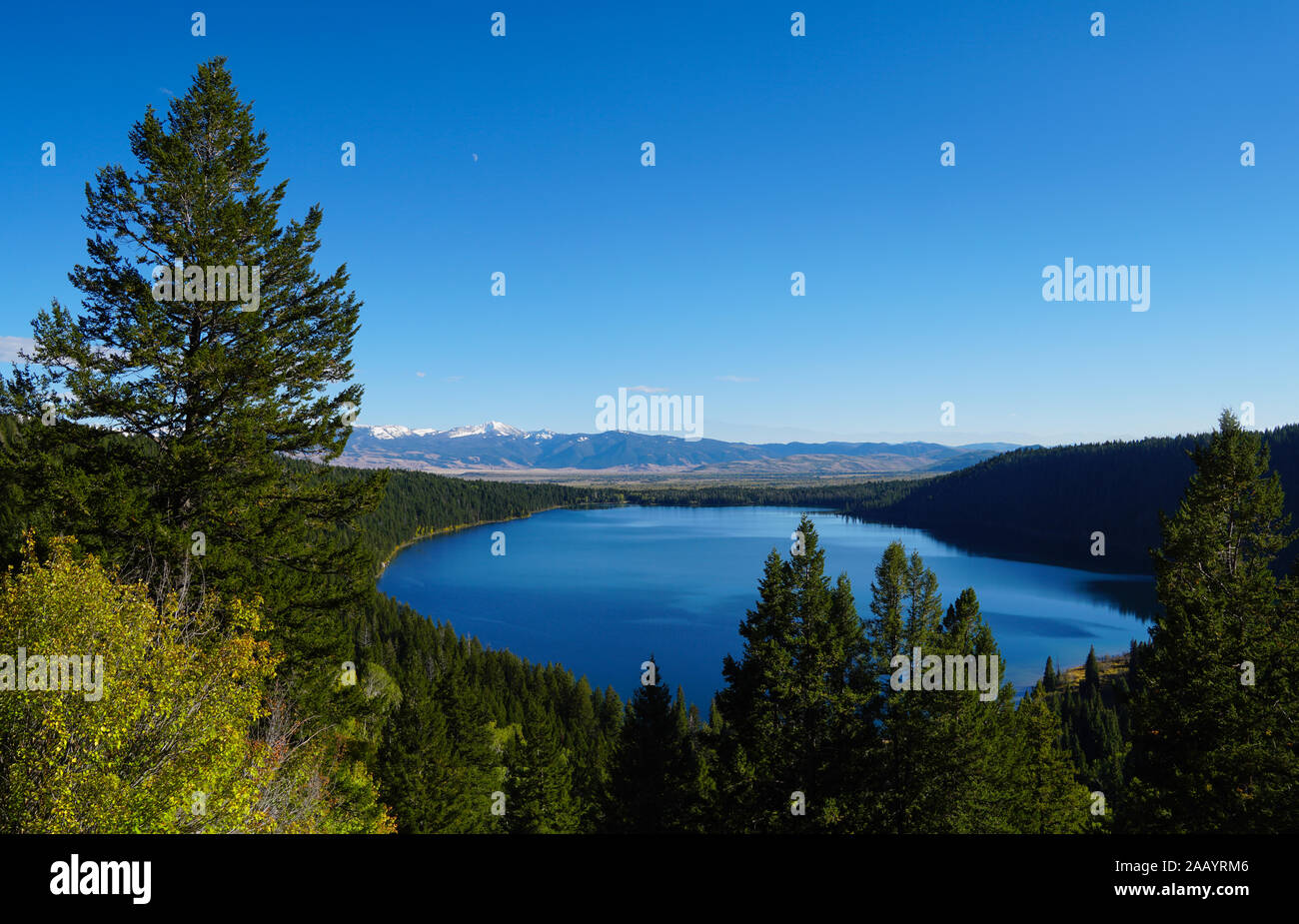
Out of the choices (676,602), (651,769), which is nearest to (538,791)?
(651,769)

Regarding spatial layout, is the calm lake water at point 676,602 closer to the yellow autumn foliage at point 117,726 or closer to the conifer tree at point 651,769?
the conifer tree at point 651,769

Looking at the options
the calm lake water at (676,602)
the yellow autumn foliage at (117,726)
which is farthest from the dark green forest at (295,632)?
the calm lake water at (676,602)

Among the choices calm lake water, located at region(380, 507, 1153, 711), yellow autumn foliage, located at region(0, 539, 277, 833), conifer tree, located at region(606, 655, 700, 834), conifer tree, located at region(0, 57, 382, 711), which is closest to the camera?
yellow autumn foliage, located at region(0, 539, 277, 833)

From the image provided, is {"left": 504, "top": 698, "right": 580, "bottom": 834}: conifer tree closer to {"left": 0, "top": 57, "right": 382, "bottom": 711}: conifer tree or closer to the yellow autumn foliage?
{"left": 0, "top": 57, "right": 382, "bottom": 711}: conifer tree

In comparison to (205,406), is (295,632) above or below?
below

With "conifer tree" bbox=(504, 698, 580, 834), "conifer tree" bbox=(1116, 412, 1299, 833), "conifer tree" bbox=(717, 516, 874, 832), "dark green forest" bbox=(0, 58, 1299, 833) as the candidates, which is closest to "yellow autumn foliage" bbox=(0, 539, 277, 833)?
Answer: "dark green forest" bbox=(0, 58, 1299, 833)

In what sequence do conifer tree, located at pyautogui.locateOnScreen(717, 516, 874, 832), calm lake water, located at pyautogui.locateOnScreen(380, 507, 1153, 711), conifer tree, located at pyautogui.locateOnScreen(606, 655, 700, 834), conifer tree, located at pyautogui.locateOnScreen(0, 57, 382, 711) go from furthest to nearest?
calm lake water, located at pyautogui.locateOnScreen(380, 507, 1153, 711) → conifer tree, located at pyautogui.locateOnScreen(606, 655, 700, 834) → conifer tree, located at pyautogui.locateOnScreen(717, 516, 874, 832) → conifer tree, located at pyautogui.locateOnScreen(0, 57, 382, 711)

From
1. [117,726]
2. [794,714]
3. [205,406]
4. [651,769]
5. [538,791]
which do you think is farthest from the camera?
[538,791]

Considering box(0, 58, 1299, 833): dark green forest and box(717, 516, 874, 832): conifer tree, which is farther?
box(717, 516, 874, 832): conifer tree

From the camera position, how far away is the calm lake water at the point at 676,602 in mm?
95062

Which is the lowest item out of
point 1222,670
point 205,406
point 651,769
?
point 651,769

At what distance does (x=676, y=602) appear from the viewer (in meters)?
125

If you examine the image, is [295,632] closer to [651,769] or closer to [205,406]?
[205,406]

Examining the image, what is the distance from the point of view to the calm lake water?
3743 inches
